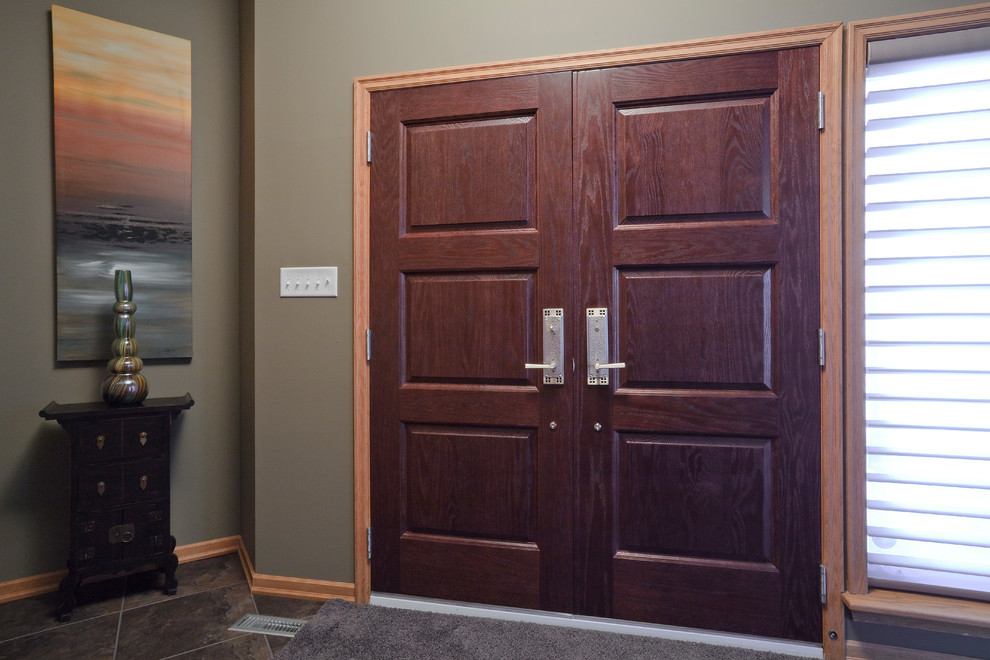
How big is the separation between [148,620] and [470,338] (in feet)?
5.35

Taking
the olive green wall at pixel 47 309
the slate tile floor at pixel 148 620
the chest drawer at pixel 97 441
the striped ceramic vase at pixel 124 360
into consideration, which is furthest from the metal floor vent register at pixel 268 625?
the striped ceramic vase at pixel 124 360

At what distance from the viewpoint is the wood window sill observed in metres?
1.56

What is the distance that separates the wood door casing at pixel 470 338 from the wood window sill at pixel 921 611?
3.17 ft

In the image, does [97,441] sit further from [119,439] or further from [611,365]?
[611,365]

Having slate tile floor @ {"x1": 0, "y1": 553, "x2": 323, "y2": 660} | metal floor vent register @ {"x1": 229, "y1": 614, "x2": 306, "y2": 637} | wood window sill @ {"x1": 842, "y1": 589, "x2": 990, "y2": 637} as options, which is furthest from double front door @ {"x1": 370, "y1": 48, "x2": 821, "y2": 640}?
slate tile floor @ {"x1": 0, "y1": 553, "x2": 323, "y2": 660}

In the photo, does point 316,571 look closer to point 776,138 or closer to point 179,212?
point 179,212

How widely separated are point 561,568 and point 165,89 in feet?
8.97

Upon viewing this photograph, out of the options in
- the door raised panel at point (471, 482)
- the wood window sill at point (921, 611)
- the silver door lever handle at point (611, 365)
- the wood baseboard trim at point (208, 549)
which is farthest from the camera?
the wood baseboard trim at point (208, 549)

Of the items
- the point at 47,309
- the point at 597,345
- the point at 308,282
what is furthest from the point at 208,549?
the point at 597,345

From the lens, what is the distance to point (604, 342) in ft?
6.11

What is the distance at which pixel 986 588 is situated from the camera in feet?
5.34

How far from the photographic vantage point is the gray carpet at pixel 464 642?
1699 mm

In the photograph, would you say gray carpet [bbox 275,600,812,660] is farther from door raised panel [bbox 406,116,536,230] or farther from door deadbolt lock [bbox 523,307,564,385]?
door raised panel [bbox 406,116,536,230]

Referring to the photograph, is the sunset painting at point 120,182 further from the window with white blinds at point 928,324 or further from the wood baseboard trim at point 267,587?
the window with white blinds at point 928,324
